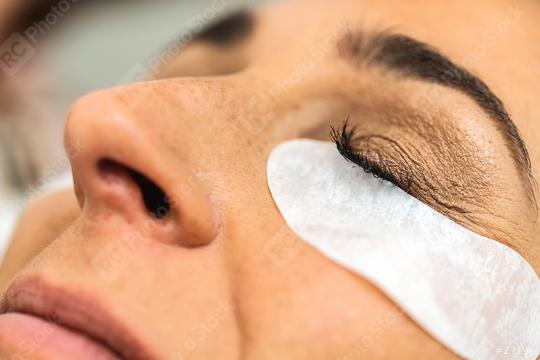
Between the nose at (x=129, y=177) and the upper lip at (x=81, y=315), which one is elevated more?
the nose at (x=129, y=177)

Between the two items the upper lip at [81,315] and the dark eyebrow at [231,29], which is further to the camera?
the dark eyebrow at [231,29]

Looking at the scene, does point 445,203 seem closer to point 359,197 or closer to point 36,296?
point 359,197

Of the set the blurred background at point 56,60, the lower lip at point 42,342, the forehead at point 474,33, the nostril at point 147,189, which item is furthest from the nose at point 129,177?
the blurred background at point 56,60

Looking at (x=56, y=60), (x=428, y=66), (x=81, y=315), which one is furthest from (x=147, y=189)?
(x=56, y=60)

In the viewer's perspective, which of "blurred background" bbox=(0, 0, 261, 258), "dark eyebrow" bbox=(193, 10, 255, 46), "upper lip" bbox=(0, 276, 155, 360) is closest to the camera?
"upper lip" bbox=(0, 276, 155, 360)

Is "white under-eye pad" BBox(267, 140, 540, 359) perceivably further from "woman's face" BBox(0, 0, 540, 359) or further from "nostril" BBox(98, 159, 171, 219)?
"nostril" BBox(98, 159, 171, 219)

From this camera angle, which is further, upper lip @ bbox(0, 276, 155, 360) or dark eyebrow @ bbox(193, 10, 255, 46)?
dark eyebrow @ bbox(193, 10, 255, 46)

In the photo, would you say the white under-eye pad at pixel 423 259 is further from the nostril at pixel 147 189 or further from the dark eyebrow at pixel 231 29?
the dark eyebrow at pixel 231 29

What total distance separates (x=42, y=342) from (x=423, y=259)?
0.43m

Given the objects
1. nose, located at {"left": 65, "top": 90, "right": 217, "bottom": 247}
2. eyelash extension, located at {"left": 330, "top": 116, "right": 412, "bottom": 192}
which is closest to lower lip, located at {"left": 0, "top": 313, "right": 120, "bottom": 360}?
nose, located at {"left": 65, "top": 90, "right": 217, "bottom": 247}

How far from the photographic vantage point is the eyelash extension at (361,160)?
0.69m

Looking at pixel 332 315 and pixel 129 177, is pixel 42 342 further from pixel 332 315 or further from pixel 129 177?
pixel 332 315

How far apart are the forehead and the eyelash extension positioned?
0.15 m

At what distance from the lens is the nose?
58 cm
